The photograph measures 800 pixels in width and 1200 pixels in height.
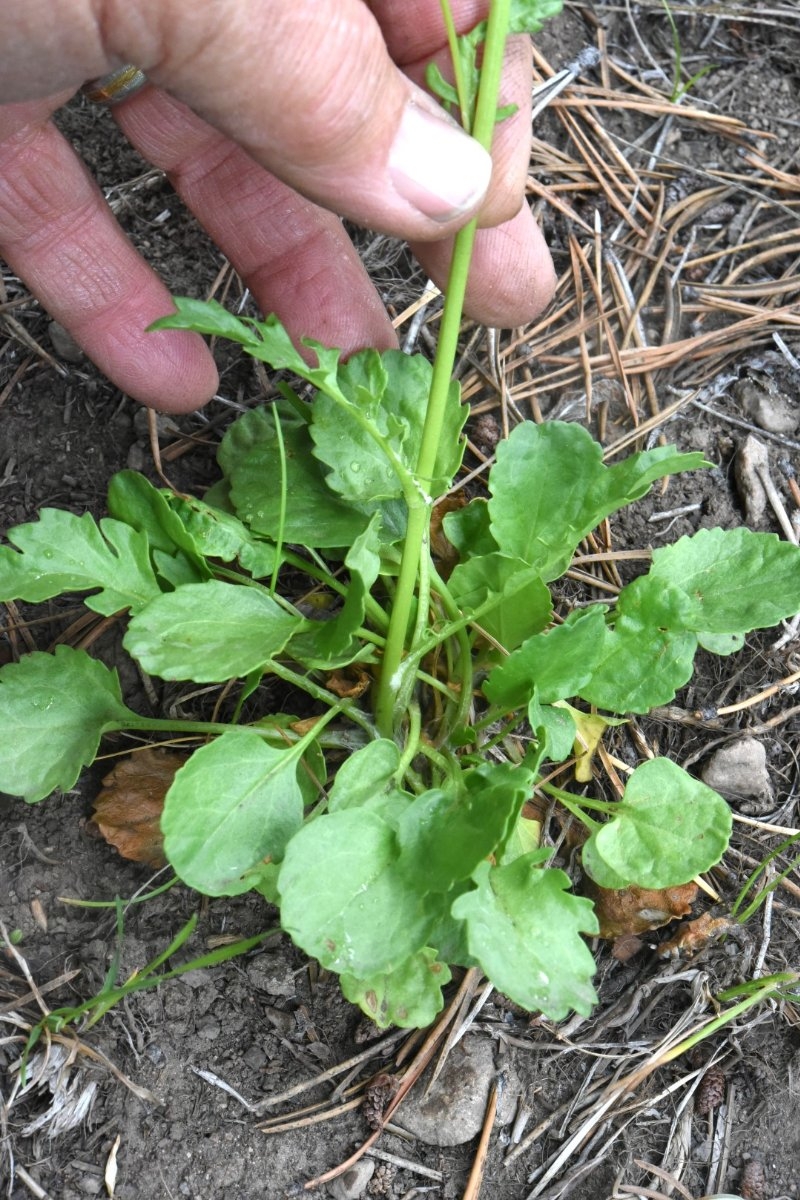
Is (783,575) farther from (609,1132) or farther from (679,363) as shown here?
(609,1132)

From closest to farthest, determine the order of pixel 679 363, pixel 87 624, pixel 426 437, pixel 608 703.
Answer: pixel 426 437 < pixel 608 703 < pixel 87 624 < pixel 679 363

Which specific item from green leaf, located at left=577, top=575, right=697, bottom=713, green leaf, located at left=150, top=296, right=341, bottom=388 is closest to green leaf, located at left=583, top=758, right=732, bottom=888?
green leaf, located at left=577, top=575, right=697, bottom=713

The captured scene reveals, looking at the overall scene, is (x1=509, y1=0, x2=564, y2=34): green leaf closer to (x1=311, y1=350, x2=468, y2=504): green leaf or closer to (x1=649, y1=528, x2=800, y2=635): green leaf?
(x1=311, y1=350, x2=468, y2=504): green leaf

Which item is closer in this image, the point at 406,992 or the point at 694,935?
the point at 406,992

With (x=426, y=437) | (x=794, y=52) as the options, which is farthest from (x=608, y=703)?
(x=794, y=52)

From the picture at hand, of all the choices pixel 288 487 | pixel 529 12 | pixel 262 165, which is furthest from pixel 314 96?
pixel 288 487

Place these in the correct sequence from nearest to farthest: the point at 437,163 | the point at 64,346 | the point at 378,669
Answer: the point at 437,163, the point at 378,669, the point at 64,346

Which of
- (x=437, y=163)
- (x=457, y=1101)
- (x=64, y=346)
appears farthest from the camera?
(x=64, y=346)

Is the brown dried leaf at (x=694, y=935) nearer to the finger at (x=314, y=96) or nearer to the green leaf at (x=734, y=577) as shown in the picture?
the green leaf at (x=734, y=577)

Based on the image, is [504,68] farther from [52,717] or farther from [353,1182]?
[353,1182]
